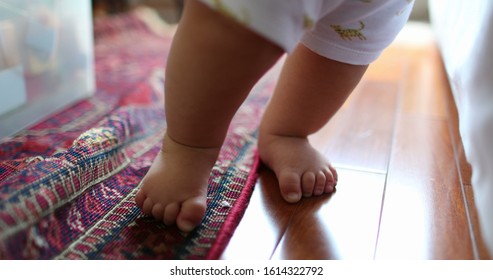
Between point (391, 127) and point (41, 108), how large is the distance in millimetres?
662

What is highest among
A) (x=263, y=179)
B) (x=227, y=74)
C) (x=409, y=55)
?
(x=227, y=74)

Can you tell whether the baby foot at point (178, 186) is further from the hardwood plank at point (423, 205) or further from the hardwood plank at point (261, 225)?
the hardwood plank at point (423, 205)

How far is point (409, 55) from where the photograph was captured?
1.61 m

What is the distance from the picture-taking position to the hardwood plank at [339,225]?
567mm

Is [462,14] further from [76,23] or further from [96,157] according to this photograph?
[76,23]

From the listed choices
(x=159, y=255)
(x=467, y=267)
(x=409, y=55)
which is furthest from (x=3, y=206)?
(x=409, y=55)

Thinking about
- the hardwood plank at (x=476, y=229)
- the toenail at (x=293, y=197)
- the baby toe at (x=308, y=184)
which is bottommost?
the toenail at (x=293, y=197)

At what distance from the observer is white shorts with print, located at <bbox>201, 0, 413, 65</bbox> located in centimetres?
49

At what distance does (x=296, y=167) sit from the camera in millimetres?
716

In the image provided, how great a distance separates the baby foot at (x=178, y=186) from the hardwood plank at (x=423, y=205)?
217 millimetres

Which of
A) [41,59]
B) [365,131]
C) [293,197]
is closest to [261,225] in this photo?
[293,197]


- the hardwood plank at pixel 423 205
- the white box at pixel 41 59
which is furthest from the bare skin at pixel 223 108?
the white box at pixel 41 59

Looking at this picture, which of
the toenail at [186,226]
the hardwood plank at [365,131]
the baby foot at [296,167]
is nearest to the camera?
the toenail at [186,226]

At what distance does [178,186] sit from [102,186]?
0.42 ft
